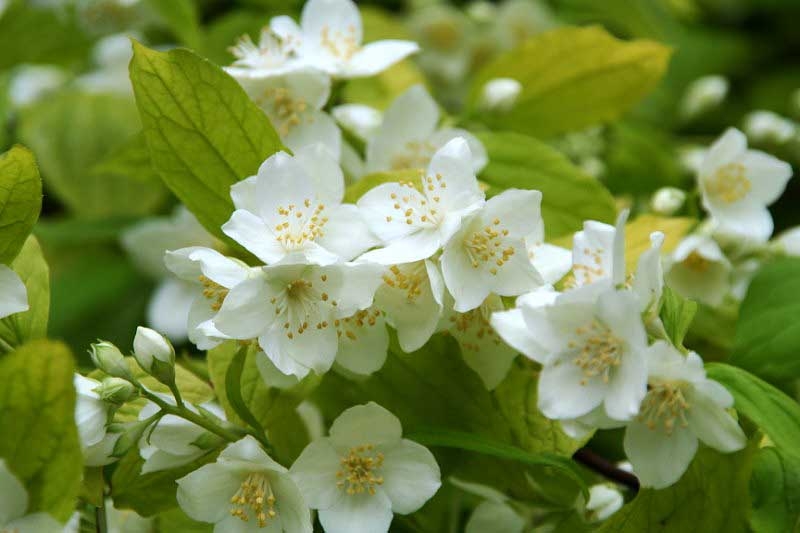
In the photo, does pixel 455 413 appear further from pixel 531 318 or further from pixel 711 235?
pixel 711 235

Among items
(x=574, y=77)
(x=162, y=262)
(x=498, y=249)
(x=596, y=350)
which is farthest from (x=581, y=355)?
(x=162, y=262)

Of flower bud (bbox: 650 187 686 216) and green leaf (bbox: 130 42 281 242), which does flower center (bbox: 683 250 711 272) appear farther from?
green leaf (bbox: 130 42 281 242)

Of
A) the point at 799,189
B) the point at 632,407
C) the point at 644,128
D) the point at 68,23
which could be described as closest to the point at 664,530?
the point at 632,407

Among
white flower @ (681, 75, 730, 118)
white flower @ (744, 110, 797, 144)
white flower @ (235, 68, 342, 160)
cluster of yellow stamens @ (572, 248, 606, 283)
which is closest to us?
cluster of yellow stamens @ (572, 248, 606, 283)

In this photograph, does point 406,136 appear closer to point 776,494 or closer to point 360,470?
point 360,470

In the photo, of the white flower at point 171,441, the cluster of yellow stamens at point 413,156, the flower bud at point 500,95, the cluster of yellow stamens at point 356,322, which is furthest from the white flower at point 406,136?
the white flower at point 171,441

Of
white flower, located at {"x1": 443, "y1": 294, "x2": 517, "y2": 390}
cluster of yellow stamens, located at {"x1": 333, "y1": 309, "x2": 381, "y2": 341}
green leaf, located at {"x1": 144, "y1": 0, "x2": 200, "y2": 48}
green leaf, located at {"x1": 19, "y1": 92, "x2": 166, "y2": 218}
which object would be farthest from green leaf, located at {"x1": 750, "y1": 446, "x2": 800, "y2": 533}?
green leaf, located at {"x1": 19, "y1": 92, "x2": 166, "y2": 218}
